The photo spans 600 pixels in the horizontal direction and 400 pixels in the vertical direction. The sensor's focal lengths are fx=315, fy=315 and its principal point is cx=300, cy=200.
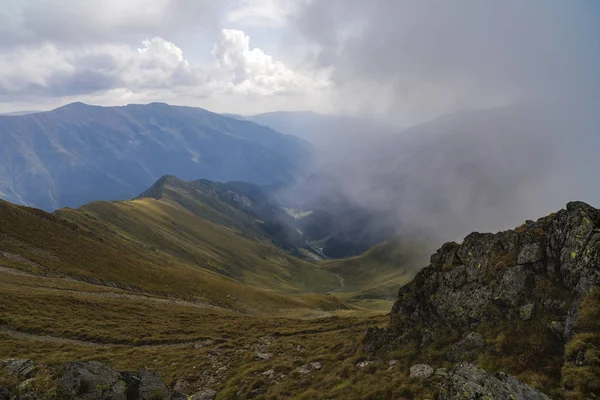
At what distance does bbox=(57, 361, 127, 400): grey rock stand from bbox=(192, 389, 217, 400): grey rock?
728 cm

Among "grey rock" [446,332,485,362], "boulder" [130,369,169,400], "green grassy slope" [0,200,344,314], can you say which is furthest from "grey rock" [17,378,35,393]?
"green grassy slope" [0,200,344,314]

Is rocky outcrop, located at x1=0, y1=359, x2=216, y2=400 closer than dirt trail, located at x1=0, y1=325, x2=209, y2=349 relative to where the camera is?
Yes

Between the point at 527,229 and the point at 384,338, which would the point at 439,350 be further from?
the point at 527,229

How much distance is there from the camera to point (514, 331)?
18.0 meters

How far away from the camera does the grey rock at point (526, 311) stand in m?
17.9

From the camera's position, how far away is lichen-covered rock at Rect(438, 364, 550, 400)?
12695mm

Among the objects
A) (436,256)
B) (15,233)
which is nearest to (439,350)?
(436,256)

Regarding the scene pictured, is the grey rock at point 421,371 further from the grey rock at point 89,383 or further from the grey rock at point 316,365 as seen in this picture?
the grey rock at point 89,383

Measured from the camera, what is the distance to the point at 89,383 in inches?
638

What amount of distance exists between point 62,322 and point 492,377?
46.8 metres

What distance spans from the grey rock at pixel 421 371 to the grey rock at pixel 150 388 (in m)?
14.6

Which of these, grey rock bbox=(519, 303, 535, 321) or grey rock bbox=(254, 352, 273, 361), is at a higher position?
grey rock bbox=(519, 303, 535, 321)

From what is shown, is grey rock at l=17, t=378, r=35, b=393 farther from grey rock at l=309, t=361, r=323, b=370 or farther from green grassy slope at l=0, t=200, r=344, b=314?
green grassy slope at l=0, t=200, r=344, b=314

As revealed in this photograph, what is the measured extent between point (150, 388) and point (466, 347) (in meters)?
18.8
